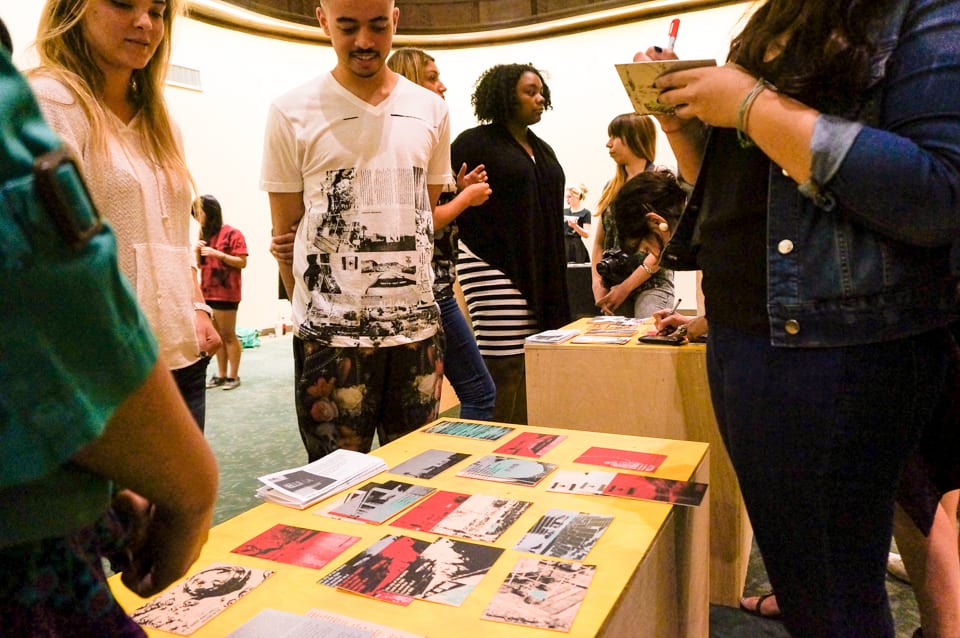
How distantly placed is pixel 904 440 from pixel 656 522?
1.13 ft

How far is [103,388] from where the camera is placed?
0.31m

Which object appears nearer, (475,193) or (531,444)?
(531,444)

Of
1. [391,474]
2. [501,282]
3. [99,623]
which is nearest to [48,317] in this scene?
[99,623]

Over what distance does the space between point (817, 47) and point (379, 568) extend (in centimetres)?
84

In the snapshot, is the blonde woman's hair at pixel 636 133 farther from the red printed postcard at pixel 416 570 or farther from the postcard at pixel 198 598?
the postcard at pixel 198 598

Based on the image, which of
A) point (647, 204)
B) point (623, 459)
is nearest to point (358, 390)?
point (623, 459)

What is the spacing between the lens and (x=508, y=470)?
3.91 feet

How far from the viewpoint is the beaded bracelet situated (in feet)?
2.65

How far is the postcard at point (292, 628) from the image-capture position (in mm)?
710

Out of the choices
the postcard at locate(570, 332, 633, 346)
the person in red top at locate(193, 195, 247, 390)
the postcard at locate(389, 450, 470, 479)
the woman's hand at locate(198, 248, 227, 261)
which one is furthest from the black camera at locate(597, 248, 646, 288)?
the woman's hand at locate(198, 248, 227, 261)

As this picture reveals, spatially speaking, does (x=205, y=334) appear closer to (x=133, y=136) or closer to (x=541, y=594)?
(x=133, y=136)

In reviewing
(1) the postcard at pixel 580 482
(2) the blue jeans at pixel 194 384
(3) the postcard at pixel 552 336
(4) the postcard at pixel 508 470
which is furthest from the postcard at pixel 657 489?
(3) the postcard at pixel 552 336

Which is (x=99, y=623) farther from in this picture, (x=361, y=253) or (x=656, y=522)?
(x=361, y=253)

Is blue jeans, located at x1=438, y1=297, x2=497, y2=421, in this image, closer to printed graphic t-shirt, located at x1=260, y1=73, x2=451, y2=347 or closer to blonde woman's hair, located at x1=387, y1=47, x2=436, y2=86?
printed graphic t-shirt, located at x1=260, y1=73, x2=451, y2=347
